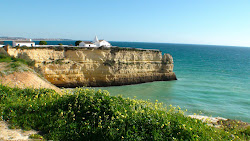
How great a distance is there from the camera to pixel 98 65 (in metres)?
29.5

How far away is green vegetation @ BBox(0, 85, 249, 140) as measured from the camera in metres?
6.84

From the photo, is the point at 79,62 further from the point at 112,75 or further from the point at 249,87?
the point at 249,87

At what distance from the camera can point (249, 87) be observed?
1183 inches

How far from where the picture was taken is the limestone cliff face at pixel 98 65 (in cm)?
2667

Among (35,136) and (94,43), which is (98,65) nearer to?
(94,43)

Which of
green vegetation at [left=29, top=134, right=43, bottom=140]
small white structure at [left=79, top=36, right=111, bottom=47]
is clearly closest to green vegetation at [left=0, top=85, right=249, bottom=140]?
green vegetation at [left=29, top=134, right=43, bottom=140]

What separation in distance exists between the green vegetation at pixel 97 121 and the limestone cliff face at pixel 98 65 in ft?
63.4

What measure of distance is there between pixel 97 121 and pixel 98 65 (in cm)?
2266

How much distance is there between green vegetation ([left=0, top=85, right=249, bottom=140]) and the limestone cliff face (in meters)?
19.3

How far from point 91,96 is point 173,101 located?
15.7 metres

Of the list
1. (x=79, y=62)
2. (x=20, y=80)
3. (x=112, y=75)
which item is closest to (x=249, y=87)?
(x=112, y=75)

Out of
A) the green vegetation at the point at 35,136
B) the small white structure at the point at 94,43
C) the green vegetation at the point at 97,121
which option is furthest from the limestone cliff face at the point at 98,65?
the green vegetation at the point at 35,136

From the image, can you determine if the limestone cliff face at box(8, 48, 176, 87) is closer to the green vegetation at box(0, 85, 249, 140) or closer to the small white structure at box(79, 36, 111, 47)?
the small white structure at box(79, 36, 111, 47)

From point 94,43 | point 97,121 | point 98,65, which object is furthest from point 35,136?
point 94,43
